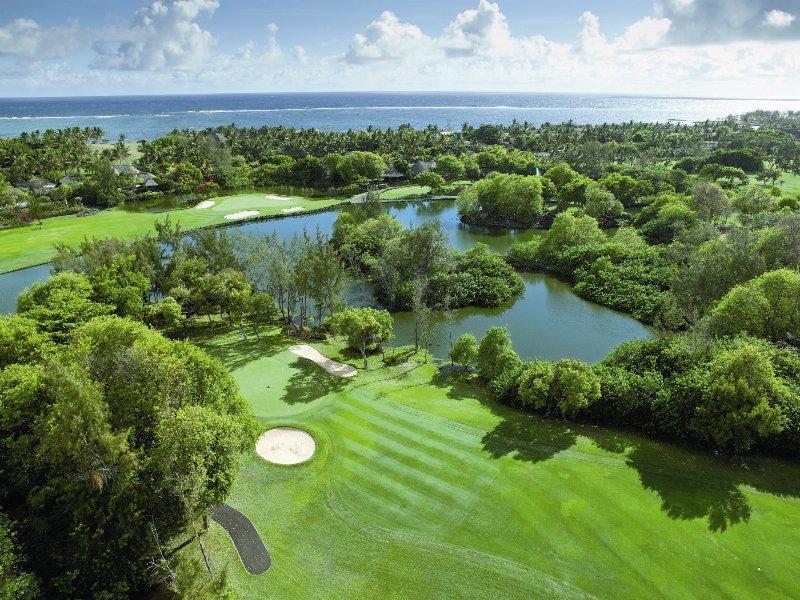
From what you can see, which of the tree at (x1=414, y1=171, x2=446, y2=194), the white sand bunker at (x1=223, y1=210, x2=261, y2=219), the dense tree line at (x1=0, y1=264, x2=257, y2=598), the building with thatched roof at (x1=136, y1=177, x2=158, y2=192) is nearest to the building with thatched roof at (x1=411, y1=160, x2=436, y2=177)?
the tree at (x1=414, y1=171, x2=446, y2=194)

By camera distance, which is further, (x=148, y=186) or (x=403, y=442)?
(x=148, y=186)

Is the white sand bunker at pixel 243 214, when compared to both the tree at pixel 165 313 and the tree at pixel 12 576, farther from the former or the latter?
the tree at pixel 12 576

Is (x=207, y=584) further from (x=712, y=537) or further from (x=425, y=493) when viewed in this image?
(x=712, y=537)

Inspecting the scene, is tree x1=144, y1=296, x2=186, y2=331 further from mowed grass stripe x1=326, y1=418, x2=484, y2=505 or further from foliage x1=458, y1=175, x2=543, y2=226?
foliage x1=458, y1=175, x2=543, y2=226

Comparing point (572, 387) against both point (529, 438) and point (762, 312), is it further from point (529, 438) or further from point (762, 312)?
point (762, 312)

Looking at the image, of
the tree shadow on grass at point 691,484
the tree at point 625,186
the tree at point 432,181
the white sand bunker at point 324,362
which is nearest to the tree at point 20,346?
the white sand bunker at point 324,362

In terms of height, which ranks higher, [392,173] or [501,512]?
[392,173]

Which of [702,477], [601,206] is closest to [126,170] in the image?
[601,206]
